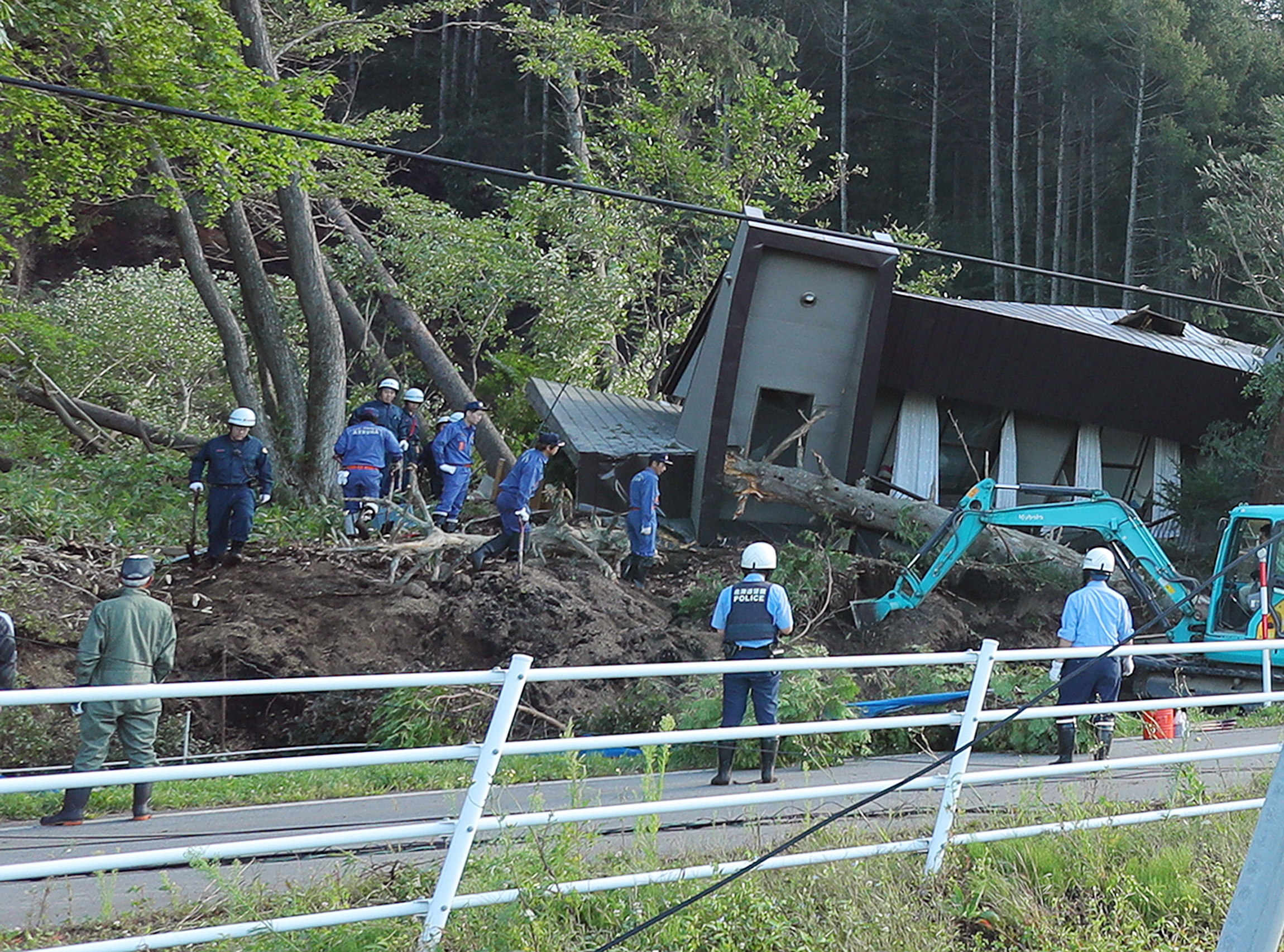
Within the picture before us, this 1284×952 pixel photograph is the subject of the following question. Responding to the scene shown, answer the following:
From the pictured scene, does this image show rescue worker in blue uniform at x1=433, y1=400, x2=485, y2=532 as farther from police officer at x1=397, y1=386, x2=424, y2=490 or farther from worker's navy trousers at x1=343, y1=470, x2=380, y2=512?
worker's navy trousers at x1=343, y1=470, x2=380, y2=512

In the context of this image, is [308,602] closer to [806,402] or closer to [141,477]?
[141,477]

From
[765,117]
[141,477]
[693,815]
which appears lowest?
[141,477]

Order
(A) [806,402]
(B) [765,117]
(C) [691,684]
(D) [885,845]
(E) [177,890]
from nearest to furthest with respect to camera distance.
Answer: (E) [177,890] → (D) [885,845] → (C) [691,684] → (A) [806,402] → (B) [765,117]

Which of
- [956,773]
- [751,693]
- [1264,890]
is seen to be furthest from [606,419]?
[1264,890]

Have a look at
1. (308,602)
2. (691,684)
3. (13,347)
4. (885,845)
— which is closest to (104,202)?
(13,347)

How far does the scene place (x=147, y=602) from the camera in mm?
7949

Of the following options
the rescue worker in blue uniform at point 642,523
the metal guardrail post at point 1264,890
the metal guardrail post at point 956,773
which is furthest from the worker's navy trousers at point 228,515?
the metal guardrail post at point 1264,890

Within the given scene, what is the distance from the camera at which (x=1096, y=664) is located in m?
9.41

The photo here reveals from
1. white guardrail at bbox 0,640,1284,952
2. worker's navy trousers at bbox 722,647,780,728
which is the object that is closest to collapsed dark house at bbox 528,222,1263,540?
worker's navy trousers at bbox 722,647,780,728

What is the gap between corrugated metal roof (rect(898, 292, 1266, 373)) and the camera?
21.5 m

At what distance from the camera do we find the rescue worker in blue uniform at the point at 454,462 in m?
Answer: 16.3

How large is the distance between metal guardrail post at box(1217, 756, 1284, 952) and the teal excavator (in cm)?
947

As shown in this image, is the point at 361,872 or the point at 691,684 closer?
the point at 361,872

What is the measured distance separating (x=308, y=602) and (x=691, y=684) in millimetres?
4901
